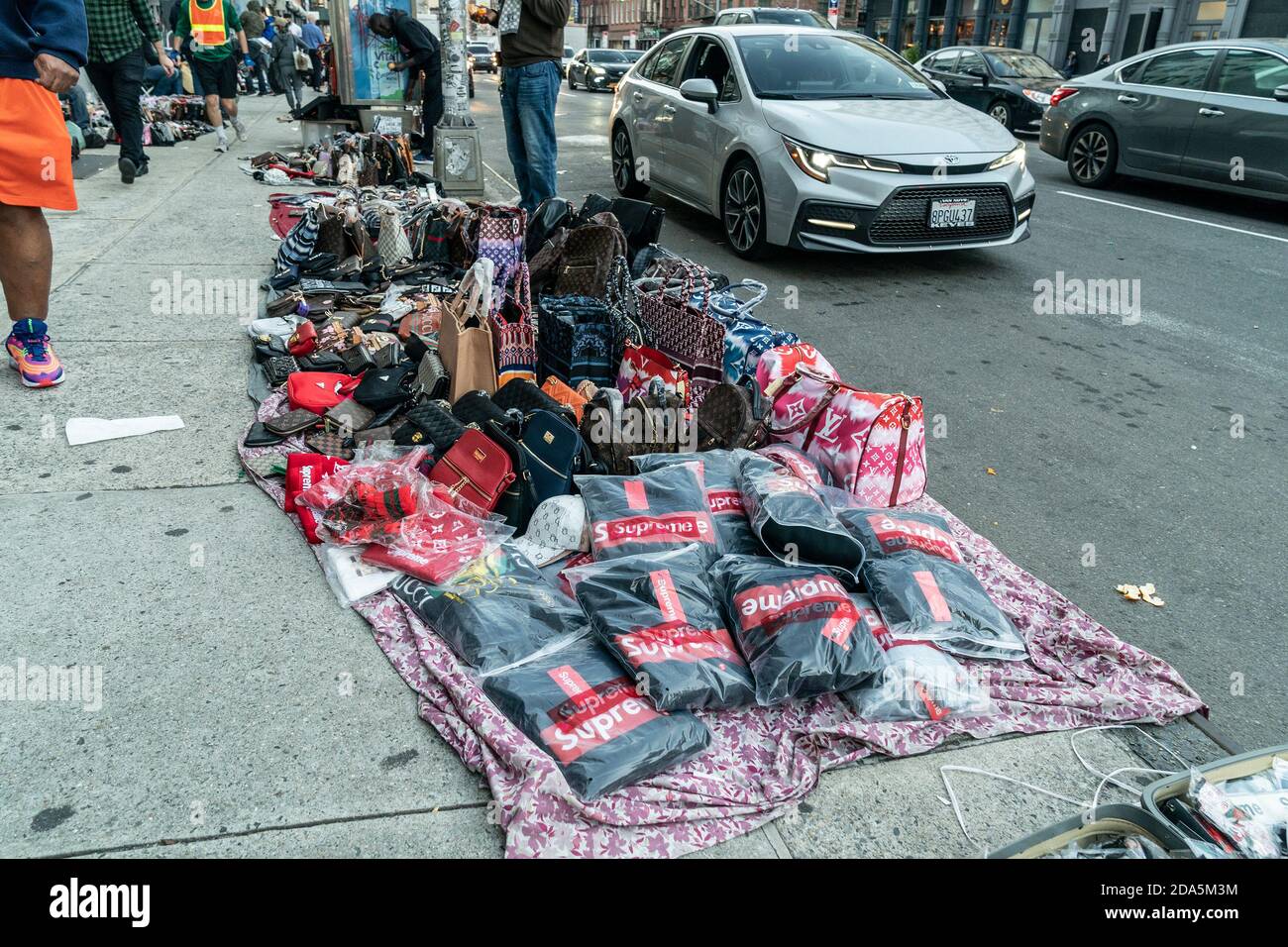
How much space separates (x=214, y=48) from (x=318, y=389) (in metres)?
9.25

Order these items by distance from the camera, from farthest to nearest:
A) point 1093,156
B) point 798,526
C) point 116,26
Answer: point 1093,156 → point 116,26 → point 798,526

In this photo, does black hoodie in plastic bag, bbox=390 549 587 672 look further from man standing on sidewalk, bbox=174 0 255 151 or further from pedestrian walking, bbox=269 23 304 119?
pedestrian walking, bbox=269 23 304 119

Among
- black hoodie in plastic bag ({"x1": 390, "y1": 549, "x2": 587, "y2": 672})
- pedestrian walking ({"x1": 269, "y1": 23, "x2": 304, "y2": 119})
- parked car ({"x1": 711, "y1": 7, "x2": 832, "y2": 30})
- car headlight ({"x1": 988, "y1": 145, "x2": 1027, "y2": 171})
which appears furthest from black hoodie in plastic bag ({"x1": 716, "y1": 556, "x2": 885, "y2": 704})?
pedestrian walking ({"x1": 269, "y1": 23, "x2": 304, "y2": 119})

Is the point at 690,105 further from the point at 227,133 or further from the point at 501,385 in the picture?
the point at 227,133

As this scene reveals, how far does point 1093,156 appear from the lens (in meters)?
10.4

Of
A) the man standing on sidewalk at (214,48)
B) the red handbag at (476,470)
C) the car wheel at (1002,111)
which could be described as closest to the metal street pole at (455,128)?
the man standing on sidewalk at (214,48)

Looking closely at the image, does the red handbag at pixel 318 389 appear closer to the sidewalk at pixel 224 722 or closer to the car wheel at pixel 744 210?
the sidewalk at pixel 224 722

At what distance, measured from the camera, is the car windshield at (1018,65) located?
646 inches

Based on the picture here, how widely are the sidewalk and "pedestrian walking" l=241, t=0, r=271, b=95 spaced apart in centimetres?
1855

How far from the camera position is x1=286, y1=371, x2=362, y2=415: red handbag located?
3.84m

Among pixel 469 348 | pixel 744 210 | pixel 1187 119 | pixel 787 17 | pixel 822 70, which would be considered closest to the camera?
pixel 469 348

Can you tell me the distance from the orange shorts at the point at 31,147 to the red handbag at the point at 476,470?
2099 millimetres

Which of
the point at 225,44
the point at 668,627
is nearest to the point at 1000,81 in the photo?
the point at 225,44

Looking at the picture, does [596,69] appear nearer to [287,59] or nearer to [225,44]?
[287,59]
